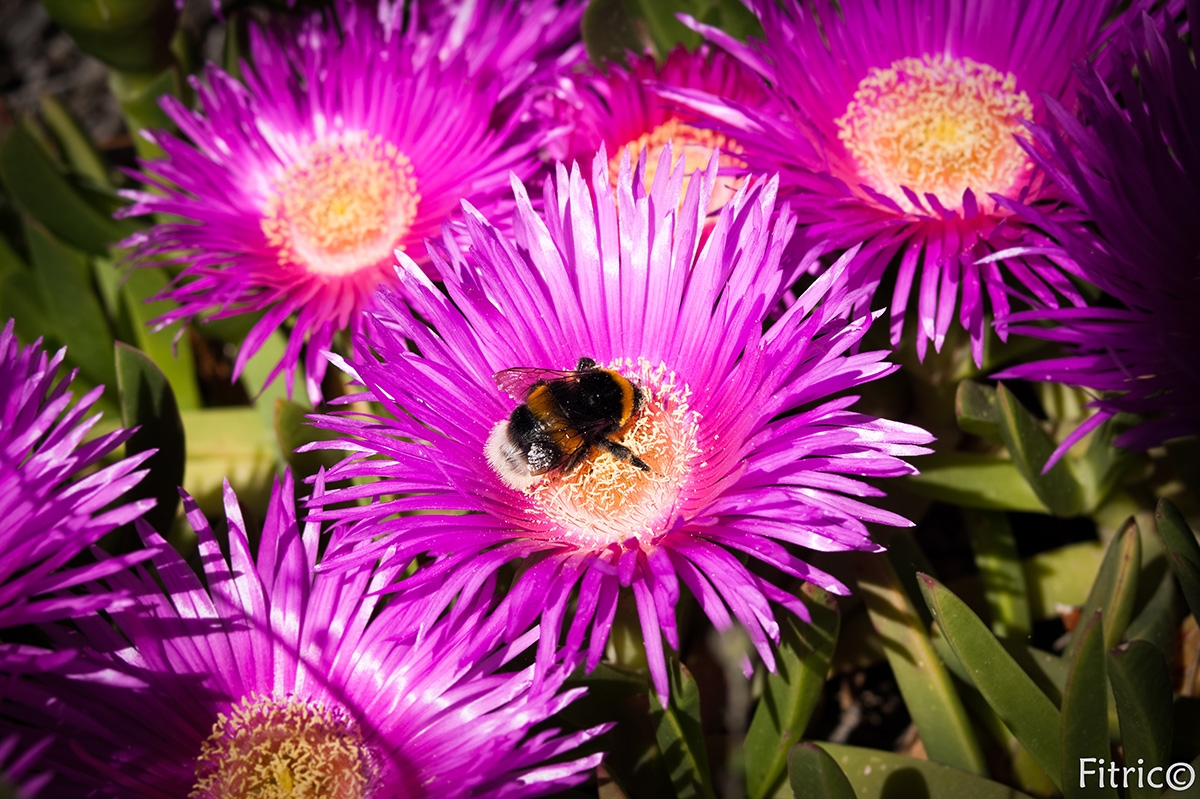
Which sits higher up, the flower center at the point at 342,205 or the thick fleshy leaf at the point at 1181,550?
A: the flower center at the point at 342,205

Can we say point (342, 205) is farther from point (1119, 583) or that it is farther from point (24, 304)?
point (1119, 583)

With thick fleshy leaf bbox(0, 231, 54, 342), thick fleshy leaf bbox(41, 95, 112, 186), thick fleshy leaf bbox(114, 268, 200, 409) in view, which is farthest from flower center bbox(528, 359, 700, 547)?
thick fleshy leaf bbox(41, 95, 112, 186)

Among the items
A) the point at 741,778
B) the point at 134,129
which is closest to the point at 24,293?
the point at 134,129

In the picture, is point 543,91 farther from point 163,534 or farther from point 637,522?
point 163,534

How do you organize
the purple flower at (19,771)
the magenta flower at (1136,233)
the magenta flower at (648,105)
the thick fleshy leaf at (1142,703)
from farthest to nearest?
1. the magenta flower at (648,105)
2. the magenta flower at (1136,233)
3. the thick fleshy leaf at (1142,703)
4. the purple flower at (19,771)

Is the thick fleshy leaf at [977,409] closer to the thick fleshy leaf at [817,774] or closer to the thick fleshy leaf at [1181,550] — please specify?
the thick fleshy leaf at [1181,550]

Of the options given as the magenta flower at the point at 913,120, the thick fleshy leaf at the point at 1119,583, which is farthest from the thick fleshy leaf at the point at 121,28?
the thick fleshy leaf at the point at 1119,583

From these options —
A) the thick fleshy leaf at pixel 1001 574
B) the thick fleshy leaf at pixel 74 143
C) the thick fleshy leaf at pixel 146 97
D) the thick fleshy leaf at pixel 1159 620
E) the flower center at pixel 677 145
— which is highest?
the thick fleshy leaf at pixel 74 143
